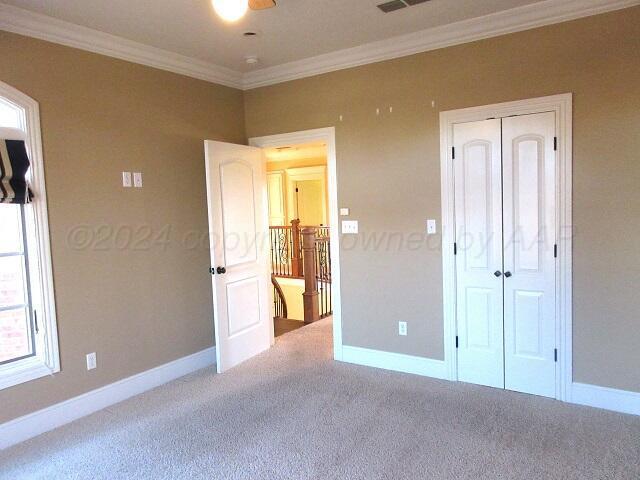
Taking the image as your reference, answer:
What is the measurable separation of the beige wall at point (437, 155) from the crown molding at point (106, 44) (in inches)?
23.1

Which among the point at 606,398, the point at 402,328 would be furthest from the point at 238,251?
the point at 606,398

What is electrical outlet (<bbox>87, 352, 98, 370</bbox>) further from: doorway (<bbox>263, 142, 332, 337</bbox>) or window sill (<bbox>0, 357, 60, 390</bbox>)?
doorway (<bbox>263, 142, 332, 337</bbox>)

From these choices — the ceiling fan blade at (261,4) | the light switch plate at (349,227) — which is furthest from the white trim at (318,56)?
the ceiling fan blade at (261,4)

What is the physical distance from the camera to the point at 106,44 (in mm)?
3475

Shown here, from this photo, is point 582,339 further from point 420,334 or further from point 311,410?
point 311,410

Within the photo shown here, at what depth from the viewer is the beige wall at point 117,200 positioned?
3.19 meters

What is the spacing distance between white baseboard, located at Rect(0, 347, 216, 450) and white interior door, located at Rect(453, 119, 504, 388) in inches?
96.9

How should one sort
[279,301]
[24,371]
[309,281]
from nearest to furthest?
[24,371], [309,281], [279,301]

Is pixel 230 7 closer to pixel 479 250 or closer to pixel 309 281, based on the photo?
pixel 479 250

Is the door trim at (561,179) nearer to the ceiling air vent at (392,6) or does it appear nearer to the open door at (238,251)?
the ceiling air vent at (392,6)

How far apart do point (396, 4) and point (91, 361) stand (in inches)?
134

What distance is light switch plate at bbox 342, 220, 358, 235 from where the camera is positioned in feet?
13.8

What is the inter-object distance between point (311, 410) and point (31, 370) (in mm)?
1962

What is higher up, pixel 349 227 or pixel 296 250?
pixel 349 227
